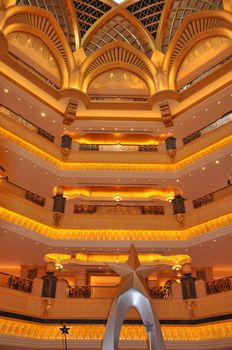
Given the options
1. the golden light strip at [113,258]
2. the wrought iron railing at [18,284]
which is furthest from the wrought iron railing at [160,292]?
the wrought iron railing at [18,284]

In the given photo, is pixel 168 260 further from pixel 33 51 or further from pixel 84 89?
pixel 33 51

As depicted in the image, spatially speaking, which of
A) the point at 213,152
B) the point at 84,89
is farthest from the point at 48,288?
→ the point at 84,89

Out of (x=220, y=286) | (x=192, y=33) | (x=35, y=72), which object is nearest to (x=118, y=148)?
(x=35, y=72)

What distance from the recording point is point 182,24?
1839cm

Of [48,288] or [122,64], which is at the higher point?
[122,64]

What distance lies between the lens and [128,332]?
12.6 m

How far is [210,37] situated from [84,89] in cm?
738

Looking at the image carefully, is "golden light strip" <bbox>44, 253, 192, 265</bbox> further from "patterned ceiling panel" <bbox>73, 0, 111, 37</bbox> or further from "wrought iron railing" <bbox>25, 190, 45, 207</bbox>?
"patterned ceiling panel" <bbox>73, 0, 111, 37</bbox>

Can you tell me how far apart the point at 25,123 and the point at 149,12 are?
1019cm

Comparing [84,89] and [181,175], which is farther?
[84,89]

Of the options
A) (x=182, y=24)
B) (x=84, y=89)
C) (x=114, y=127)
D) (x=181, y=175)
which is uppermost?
(x=182, y=24)

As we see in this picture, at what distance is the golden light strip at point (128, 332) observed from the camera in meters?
12.2

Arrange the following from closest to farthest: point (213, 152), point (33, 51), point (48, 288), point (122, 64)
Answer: point (48, 288) < point (213, 152) < point (33, 51) < point (122, 64)

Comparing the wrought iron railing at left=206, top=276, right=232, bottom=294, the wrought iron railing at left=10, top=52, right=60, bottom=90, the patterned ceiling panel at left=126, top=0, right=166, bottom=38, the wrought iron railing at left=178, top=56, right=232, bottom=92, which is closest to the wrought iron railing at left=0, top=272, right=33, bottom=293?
the wrought iron railing at left=206, top=276, right=232, bottom=294
